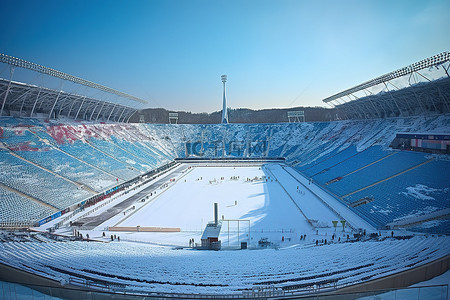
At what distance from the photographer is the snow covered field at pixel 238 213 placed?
19875 mm

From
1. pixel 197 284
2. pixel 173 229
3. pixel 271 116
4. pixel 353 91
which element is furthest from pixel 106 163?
pixel 271 116

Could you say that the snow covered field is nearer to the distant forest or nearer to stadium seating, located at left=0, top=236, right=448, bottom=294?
stadium seating, located at left=0, top=236, right=448, bottom=294

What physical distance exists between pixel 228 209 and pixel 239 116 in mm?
118634

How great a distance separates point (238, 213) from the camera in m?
25.2

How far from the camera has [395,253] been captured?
1030 centimetres

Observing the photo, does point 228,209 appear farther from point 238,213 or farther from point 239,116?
point 239,116

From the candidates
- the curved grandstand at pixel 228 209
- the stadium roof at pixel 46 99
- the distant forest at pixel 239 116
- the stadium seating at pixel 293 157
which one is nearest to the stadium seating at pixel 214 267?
the curved grandstand at pixel 228 209

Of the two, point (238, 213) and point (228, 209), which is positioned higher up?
point (228, 209)

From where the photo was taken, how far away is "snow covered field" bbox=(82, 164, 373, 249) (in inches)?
782

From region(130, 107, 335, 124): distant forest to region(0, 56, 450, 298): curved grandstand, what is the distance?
A: 2973 inches

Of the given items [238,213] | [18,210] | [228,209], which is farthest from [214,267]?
[18,210]

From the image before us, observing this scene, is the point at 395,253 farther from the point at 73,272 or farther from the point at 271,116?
the point at 271,116

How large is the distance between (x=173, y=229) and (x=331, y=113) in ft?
399

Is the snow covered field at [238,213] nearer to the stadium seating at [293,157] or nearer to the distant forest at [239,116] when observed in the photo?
the stadium seating at [293,157]
